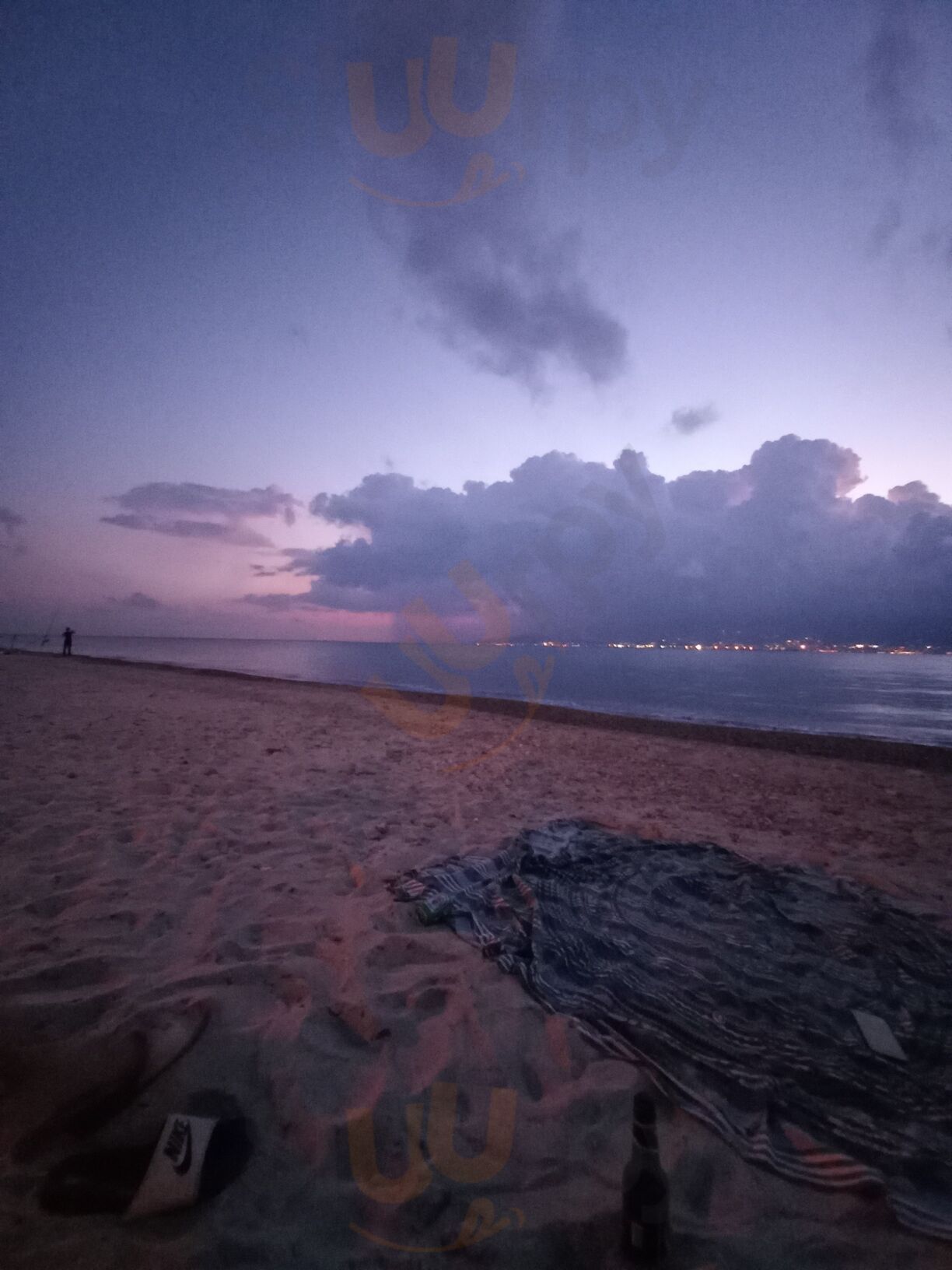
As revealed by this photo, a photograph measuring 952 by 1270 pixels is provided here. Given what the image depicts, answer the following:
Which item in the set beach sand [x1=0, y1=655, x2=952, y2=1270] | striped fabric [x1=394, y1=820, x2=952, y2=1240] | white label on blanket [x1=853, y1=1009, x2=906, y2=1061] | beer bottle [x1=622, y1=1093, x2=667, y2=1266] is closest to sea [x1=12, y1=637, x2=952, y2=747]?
beach sand [x1=0, y1=655, x2=952, y2=1270]

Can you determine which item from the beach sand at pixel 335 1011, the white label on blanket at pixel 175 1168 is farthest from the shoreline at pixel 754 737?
the white label on blanket at pixel 175 1168

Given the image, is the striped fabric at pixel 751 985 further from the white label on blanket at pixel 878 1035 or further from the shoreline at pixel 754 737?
the shoreline at pixel 754 737

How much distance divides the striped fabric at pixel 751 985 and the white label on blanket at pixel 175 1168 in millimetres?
1812

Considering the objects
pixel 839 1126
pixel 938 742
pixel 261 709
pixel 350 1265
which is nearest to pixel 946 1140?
pixel 839 1126

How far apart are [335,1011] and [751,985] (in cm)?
259

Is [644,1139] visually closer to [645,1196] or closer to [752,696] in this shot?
[645,1196]

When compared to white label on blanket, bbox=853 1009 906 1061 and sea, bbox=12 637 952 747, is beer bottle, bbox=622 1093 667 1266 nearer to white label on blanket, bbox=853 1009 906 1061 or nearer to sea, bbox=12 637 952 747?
white label on blanket, bbox=853 1009 906 1061

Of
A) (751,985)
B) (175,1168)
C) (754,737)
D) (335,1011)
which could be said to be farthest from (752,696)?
(175,1168)

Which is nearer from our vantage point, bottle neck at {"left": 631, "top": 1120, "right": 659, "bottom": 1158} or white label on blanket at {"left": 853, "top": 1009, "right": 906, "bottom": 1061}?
bottle neck at {"left": 631, "top": 1120, "right": 659, "bottom": 1158}

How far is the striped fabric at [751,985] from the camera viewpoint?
92.8 inches

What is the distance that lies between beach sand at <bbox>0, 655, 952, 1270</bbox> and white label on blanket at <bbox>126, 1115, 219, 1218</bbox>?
0.18ft

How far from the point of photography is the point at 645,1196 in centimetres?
181

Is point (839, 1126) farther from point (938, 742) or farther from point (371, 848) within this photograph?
point (938, 742)

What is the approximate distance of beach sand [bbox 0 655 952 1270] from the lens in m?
1.89
